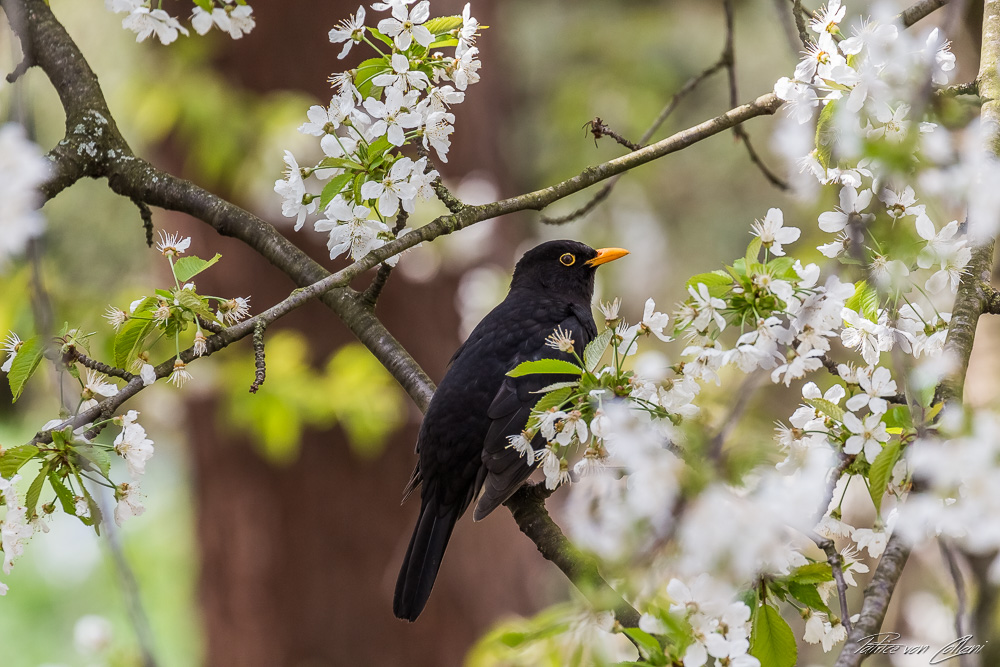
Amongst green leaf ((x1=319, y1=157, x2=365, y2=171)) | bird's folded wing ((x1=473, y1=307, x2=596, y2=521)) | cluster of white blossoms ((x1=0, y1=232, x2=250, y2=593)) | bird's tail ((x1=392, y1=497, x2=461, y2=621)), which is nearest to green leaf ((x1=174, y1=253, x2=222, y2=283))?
cluster of white blossoms ((x1=0, y1=232, x2=250, y2=593))

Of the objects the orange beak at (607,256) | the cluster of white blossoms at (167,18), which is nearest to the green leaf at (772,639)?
the cluster of white blossoms at (167,18)

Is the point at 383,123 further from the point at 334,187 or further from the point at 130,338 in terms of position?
the point at 130,338

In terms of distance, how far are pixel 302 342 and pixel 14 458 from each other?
10.5 ft

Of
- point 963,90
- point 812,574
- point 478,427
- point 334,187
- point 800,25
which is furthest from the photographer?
point 478,427

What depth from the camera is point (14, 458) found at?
74.0 inches

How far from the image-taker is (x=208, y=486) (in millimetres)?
6047

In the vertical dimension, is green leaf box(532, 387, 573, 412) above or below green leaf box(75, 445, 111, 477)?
below

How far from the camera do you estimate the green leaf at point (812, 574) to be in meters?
1.76

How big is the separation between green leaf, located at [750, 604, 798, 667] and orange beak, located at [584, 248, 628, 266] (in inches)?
86.2

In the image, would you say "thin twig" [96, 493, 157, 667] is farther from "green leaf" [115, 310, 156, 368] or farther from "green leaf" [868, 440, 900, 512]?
"green leaf" [868, 440, 900, 512]

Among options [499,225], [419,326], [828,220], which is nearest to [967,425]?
[828,220]

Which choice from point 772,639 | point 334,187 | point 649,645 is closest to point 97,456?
point 334,187

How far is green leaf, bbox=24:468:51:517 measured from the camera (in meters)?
1.88

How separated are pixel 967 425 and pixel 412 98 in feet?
4.68
